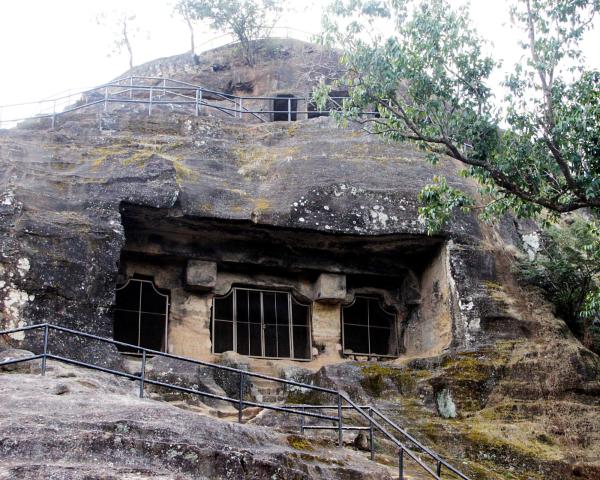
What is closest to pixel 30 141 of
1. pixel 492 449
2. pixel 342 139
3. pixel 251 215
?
pixel 251 215

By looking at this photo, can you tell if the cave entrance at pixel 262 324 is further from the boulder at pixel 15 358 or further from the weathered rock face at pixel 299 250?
the boulder at pixel 15 358

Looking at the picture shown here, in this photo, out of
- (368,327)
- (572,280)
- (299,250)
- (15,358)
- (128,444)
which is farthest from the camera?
(368,327)

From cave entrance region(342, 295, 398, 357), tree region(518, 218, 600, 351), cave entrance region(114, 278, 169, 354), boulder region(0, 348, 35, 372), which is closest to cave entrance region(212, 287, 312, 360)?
cave entrance region(342, 295, 398, 357)

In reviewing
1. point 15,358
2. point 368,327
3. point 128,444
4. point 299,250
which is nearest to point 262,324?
point 299,250

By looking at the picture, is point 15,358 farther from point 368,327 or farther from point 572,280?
point 572,280

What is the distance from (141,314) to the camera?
1881 cm

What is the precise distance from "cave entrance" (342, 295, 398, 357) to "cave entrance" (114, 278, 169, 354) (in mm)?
3617

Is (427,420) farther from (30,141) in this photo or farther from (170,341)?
(30,141)

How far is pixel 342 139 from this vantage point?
20.0 metres

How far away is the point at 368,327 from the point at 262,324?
217cm

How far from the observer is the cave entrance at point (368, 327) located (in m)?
19.9

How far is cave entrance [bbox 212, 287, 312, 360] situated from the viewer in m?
19.4

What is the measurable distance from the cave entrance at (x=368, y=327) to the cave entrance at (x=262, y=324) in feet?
2.94

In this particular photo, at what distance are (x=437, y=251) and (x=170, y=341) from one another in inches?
206
